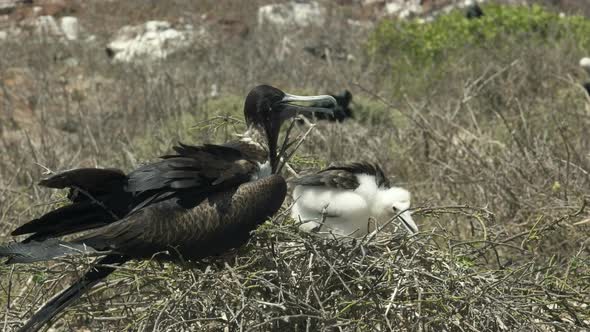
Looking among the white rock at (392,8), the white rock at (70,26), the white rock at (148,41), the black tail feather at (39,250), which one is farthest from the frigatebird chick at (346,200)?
the white rock at (392,8)

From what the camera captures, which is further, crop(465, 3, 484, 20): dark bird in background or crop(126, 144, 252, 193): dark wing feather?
crop(465, 3, 484, 20): dark bird in background

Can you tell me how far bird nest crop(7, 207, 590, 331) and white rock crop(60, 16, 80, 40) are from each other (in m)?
9.76

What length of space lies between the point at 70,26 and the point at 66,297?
34.1 ft

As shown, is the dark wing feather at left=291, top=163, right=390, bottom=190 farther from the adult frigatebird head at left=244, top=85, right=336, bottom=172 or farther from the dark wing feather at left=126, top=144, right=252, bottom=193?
the dark wing feather at left=126, top=144, right=252, bottom=193

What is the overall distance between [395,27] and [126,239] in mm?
7005

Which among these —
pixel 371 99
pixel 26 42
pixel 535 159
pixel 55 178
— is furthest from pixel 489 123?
pixel 26 42

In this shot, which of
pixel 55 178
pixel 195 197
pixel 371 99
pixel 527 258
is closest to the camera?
pixel 55 178

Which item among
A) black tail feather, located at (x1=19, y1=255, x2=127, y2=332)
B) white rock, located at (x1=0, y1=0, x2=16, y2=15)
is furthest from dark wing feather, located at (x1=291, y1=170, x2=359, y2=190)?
white rock, located at (x1=0, y1=0, x2=16, y2=15)

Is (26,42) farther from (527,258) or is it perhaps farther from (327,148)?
(527,258)

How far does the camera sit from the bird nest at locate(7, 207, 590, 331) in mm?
2672

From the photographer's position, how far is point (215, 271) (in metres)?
2.84

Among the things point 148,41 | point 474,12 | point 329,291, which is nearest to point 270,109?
point 329,291

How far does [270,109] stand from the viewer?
319 centimetres

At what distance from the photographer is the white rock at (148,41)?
10375 mm
